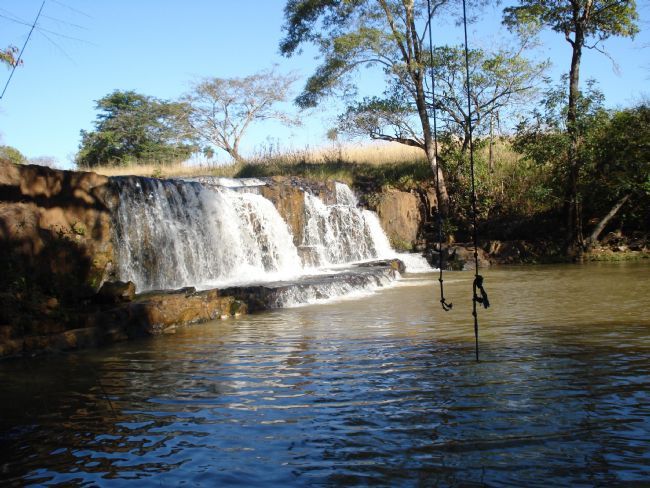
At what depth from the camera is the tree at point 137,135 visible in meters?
38.8

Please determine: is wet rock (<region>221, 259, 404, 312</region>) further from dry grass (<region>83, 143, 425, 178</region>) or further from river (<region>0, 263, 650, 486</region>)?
dry grass (<region>83, 143, 425, 178</region>)

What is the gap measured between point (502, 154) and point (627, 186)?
7.26 meters

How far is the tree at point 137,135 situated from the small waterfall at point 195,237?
23319mm

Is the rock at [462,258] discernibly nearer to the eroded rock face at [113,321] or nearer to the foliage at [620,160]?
the foliage at [620,160]

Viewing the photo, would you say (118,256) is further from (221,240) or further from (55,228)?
(221,240)

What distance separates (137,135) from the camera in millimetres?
39406

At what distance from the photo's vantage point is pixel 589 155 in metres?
18.7

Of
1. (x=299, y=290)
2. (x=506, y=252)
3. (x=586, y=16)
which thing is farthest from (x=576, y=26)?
(x=299, y=290)

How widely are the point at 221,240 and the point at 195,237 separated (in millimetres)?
994

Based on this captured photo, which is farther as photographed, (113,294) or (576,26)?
(576,26)

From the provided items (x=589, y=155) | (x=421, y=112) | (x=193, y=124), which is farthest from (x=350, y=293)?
(x=193, y=124)

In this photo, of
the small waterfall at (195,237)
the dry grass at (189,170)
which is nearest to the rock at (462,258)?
the small waterfall at (195,237)

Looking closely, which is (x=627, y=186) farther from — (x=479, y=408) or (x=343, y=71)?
(x=479, y=408)

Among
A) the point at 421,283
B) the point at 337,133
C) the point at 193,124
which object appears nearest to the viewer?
the point at 421,283
